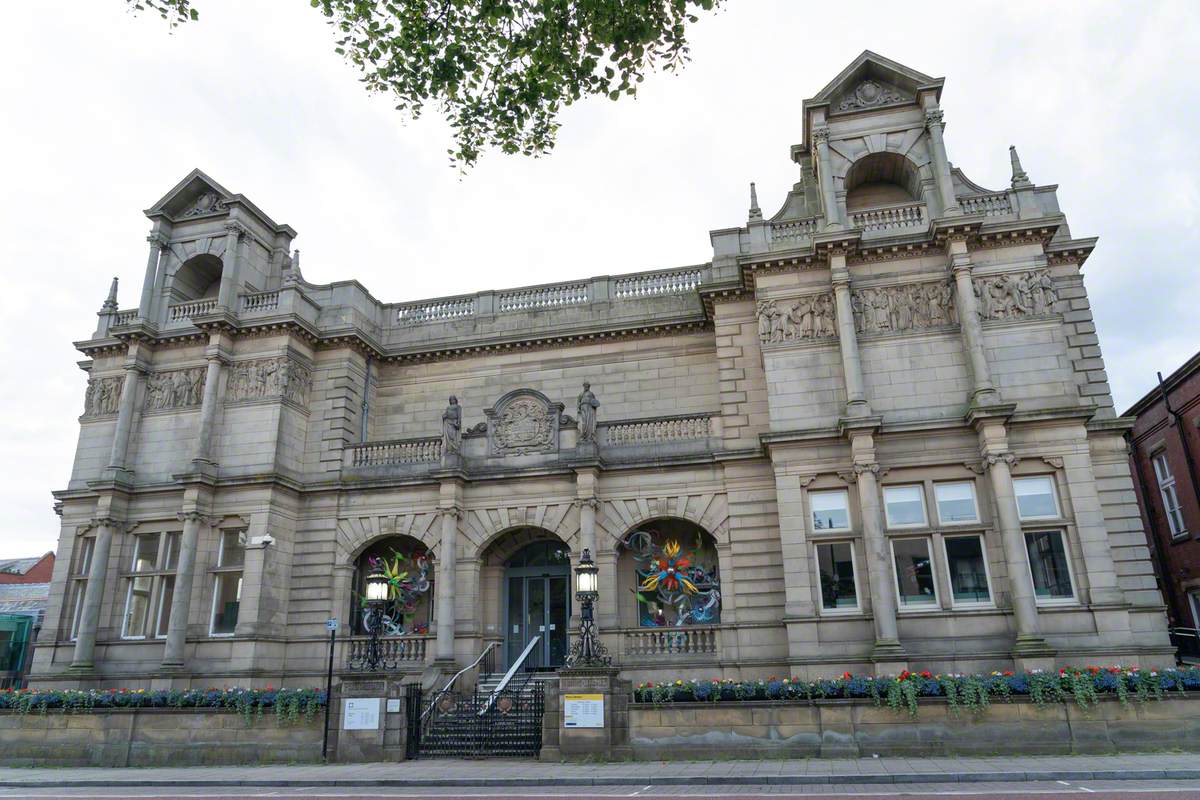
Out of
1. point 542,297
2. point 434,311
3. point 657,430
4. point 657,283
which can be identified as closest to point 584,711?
point 657,430

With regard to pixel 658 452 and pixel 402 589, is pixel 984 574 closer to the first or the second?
pixel 658 452

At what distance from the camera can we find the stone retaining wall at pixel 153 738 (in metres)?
19.2

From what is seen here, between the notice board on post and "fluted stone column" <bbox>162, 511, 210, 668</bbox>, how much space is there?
13.3m

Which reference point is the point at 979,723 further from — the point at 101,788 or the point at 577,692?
the point at 101,788

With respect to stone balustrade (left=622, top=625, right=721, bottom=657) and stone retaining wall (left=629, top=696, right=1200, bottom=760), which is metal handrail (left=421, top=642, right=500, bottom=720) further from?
stone retaining wall (left=629, top=696, right=1200, bottom=760)

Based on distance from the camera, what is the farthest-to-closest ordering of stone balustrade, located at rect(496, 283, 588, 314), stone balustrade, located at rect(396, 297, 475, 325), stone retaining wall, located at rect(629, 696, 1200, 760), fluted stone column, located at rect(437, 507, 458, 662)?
1. stone balustrade, located at rect(396, 297, 475, 325)
2. stone balustrade, located at rect(496, 283, 588, 314)
3. fluted stone column, located at rect(437, 507, 458, 662)
4. stone retaining wall, located at rect(629, 696, 1200, 760)

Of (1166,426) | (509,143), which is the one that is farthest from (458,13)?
(1166,426)

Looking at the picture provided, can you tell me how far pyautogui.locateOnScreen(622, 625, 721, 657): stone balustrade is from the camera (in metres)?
A: 22.5

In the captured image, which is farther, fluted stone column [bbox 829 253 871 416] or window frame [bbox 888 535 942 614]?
fluted stone column [bbox 829 253 871 416]

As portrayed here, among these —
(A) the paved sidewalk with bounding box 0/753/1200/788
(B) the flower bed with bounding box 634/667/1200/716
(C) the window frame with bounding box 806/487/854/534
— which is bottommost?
(A) the paved sidewalk with bounding box 0/753/1200/788

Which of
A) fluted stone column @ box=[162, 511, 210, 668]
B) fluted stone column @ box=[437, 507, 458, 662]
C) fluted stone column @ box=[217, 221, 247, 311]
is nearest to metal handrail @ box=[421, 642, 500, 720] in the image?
fluted stone column @ box=[437, 507, 458, 662]

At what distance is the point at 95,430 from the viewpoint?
2844 cm

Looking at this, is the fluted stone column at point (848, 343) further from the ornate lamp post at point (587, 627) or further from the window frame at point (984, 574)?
the ornate lamp post at point (587, 627)

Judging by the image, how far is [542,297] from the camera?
29.2 metres
